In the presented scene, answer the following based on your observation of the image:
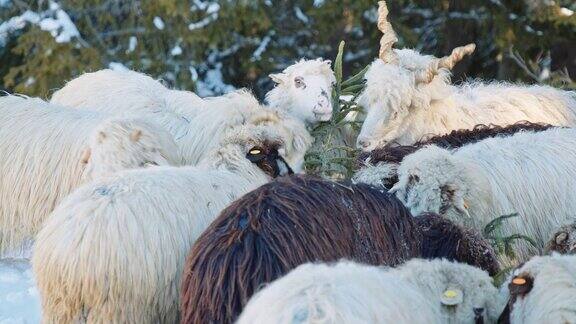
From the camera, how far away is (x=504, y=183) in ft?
22.3

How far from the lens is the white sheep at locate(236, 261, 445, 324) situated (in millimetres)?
4035

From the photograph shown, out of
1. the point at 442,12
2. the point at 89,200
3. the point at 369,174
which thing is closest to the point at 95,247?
the point at 89,200

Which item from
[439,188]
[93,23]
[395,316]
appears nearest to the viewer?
[395,316]

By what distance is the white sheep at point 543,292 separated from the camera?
4500 millimetres

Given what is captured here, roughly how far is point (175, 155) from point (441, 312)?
2.65 metres

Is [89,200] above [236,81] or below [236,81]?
above

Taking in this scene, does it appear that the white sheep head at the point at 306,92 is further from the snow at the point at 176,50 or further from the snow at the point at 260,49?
the snow at the point at 260,49

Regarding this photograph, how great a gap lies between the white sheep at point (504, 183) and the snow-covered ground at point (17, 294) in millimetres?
2237

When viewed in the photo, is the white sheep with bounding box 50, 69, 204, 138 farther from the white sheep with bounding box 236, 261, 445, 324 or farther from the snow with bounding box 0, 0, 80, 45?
the snow with bounding box 0, 0, 80, 45

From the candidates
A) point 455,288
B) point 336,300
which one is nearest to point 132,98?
point 455,288

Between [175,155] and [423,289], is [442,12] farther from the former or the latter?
[423,289]

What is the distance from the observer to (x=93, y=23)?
14.7m

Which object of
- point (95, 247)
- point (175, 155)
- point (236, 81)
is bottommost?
point (236, 81)

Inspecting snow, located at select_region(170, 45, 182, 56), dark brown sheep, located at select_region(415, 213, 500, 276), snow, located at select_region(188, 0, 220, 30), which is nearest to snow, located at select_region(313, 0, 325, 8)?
snow, located at select_region(188, 0, 220, 30)
